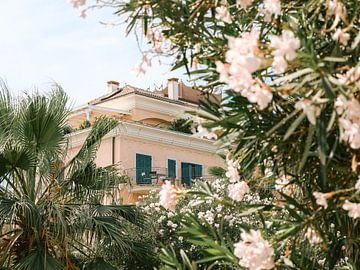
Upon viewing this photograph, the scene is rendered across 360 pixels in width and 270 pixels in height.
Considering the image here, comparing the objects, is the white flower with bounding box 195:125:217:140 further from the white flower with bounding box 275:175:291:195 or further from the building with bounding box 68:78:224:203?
the building with bounding box 68:78:224:203

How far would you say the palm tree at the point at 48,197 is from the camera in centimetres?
1012

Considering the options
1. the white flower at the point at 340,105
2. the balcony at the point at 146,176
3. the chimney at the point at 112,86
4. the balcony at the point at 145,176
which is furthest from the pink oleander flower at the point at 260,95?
the chimney at the point at 112,86

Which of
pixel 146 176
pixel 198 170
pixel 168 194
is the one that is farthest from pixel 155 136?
pixel 168 194

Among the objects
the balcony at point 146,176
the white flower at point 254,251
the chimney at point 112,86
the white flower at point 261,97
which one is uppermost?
the chimney at point 112,86

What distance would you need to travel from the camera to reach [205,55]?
383 cm

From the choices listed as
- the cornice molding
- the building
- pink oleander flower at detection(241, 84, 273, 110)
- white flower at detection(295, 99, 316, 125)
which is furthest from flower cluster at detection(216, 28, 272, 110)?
the cornice molding

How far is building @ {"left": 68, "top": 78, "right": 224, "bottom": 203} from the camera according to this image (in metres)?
25.4

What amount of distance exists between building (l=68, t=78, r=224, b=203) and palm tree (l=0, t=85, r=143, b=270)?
1175 centimetres

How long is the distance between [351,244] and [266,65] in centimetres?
143

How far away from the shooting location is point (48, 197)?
1068 cm

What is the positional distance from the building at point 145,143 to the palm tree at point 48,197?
11.8 metres

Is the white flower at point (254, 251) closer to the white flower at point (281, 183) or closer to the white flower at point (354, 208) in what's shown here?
the white flower at point (354, 208)

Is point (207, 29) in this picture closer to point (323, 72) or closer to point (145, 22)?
point (145, 22)

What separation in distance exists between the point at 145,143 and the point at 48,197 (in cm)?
1574
